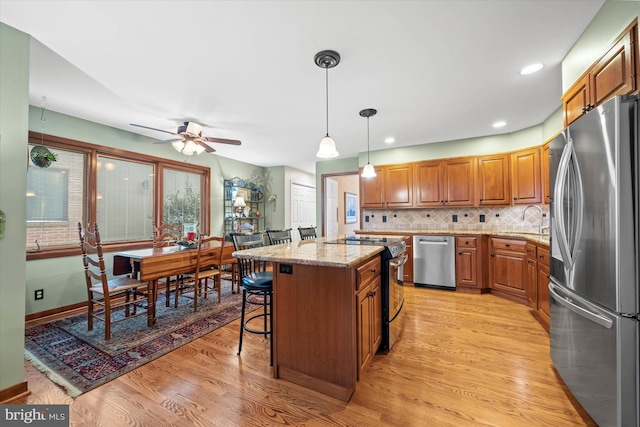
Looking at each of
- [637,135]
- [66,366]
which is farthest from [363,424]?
[66,366]

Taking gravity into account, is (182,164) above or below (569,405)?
above

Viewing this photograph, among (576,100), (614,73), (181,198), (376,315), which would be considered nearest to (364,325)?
(376,315)

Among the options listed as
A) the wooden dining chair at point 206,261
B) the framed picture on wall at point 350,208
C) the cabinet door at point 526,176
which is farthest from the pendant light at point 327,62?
the framed picture on wall at point 350,208

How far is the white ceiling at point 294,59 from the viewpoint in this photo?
171 centimetres

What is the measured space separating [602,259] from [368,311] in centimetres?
133

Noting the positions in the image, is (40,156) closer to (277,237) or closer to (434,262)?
(277,237)

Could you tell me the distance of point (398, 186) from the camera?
495 centimetres

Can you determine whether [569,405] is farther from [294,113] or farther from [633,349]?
[294,113]

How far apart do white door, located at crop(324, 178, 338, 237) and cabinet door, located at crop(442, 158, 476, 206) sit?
2706 millimetres

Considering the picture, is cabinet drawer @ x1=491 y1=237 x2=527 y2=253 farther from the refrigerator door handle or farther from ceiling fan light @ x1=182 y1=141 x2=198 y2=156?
ceiling fan light @ x1=182 y1=141 x2=198 y2=156

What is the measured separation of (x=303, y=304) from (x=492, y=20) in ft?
7.66

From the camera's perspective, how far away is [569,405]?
165 centimetres

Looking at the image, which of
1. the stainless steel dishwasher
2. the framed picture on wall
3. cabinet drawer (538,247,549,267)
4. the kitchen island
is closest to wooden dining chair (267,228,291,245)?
the kitchen island

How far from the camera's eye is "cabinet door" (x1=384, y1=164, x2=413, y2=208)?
Answer: 4.86 meters
